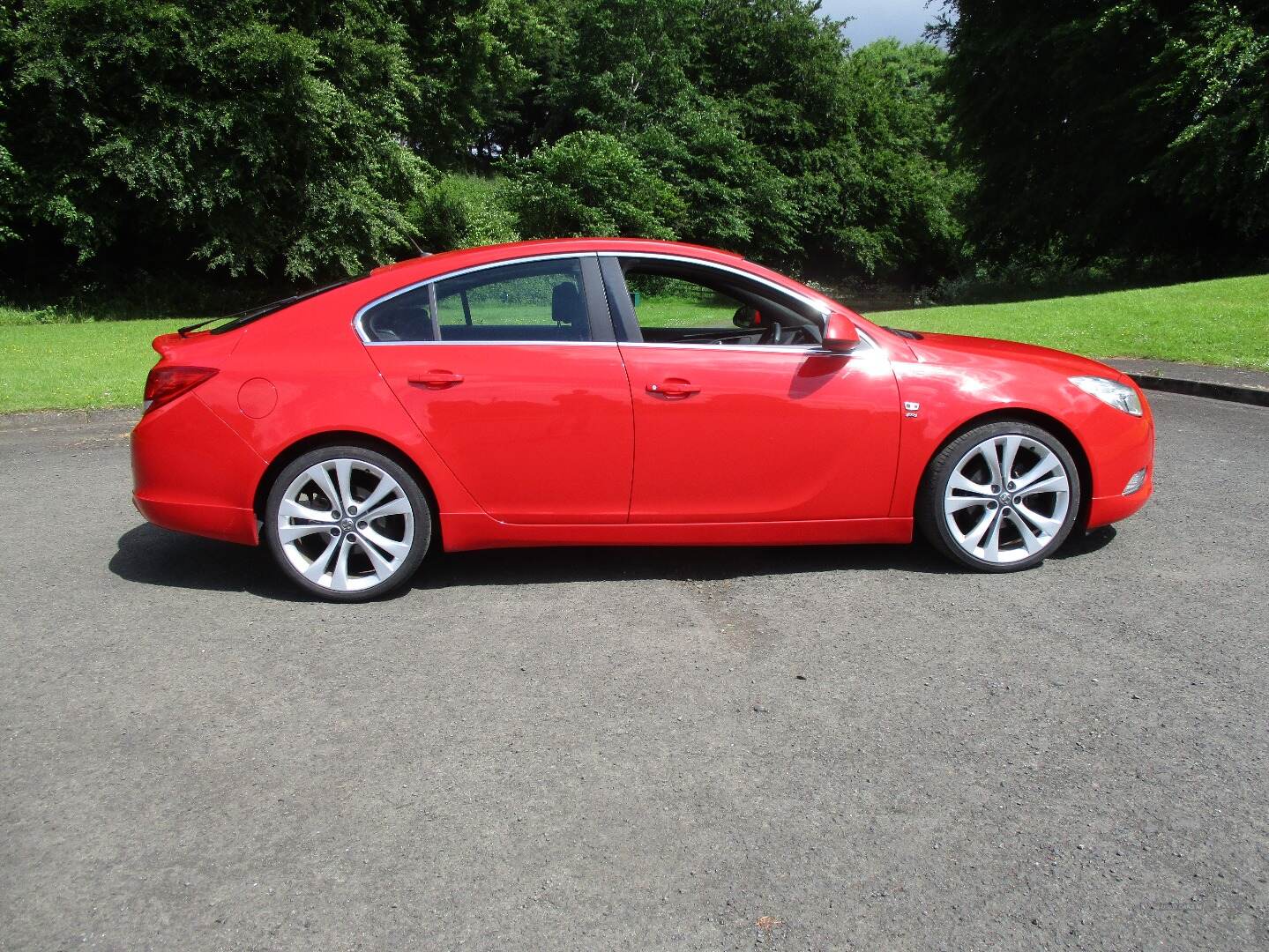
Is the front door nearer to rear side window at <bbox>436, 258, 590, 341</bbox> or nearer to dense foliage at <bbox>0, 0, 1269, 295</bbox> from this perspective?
rear side window at <bbox>436, 258, 590, 341</bbox>

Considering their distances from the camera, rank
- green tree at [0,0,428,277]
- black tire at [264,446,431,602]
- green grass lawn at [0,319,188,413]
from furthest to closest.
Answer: green tree at [0,0,428,277]
green grass lawn at [0,319,188,413]
black tire at [264,446,431,602]

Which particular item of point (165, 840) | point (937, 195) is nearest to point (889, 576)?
point (165, 840)

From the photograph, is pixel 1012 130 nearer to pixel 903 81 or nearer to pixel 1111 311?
pixel 1111 311

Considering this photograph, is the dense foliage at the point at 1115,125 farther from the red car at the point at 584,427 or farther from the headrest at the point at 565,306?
the headrest at the point at 565,306

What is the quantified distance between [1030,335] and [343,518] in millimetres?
12525

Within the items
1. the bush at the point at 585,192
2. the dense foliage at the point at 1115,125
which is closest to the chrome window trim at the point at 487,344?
the dense foliage at the point at 1115,125

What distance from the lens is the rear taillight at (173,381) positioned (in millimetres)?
4711

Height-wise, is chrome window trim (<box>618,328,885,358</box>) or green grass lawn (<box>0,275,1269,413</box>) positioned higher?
chrome window trim (<box>618,328,885,358</box>)

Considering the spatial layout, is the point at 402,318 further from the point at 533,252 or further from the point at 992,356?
the point at 992,356

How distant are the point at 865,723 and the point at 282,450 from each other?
273cm

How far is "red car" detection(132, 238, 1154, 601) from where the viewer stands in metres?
4.69

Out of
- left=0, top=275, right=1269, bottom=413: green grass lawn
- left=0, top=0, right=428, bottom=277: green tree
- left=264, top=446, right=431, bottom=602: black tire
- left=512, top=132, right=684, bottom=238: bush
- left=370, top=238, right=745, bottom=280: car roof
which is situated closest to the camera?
left=264, top=446, right=431, bottom=602: black tire

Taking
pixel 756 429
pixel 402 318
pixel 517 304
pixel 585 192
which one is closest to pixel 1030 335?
pixel 756 429

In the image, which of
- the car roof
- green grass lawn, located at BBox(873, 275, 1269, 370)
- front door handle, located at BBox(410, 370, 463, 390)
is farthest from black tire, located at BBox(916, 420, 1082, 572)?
green grass lawn, located at BBox(873, 275, 1269, 370)
